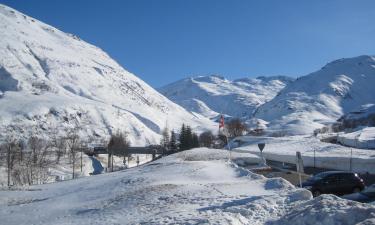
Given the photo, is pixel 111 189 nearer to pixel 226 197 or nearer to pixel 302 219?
pixel 226 197

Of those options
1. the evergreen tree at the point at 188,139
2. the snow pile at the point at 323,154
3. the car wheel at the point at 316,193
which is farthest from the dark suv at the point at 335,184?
the evergreen tree at the point at 188,139

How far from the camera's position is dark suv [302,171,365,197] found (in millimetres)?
30938

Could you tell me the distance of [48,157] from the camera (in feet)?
473

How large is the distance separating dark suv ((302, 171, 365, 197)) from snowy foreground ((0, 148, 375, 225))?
341cm

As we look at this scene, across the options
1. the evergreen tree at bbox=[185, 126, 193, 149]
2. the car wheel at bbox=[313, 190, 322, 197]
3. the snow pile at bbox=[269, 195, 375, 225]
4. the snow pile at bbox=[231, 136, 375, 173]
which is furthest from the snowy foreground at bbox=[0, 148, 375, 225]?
the evergreen tree at bbox=[185, 126, 193, 149]

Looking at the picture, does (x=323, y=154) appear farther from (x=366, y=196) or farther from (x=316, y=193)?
(x=366, y=196)

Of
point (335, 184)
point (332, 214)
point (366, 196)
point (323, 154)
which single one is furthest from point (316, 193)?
point (323, 154)

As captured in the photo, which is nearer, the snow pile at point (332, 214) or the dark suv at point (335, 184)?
the snow pile at point (332, 214)

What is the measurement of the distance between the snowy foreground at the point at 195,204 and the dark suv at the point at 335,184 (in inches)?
134

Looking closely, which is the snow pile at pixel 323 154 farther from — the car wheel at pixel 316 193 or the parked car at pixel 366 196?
the parked car at pixel 366 196

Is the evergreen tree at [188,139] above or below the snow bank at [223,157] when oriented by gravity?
above

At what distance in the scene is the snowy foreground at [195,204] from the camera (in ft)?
56.2

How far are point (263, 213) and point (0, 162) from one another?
104 meters

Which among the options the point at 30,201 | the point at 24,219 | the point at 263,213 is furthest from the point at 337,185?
the point at 30,201
